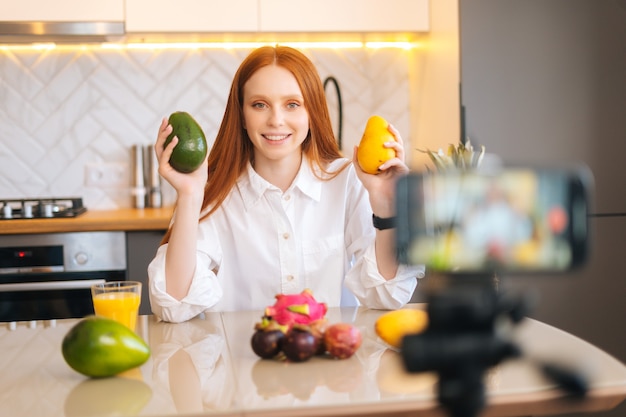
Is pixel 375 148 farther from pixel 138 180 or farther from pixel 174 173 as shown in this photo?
pixel 138 180

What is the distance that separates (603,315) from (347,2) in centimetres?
149

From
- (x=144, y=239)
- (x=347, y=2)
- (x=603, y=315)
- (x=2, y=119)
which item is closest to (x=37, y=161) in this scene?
(x=2, y=119)

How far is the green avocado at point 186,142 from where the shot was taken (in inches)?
57.6

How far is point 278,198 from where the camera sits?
1836mm

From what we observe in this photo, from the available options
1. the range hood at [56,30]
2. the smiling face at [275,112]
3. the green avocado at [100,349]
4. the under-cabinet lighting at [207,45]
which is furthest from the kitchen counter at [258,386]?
the under-cabinet lighting at [207,45]

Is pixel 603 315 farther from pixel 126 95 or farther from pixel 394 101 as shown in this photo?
pixel 126 95

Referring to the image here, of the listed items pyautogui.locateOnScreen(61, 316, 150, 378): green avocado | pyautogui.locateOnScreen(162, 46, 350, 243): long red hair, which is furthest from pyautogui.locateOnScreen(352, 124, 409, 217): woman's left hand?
pyautogui.locateOnScreen(61, 316, 150, 378): green avocado

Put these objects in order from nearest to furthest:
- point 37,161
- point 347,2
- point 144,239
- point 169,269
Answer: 1. point 169,269
2. point 144,239
3. point 347,2
4. point 37,161

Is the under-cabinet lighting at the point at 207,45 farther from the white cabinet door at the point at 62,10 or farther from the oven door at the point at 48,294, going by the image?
the oven door at the point at 48,294

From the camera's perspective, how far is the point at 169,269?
5.16 ft

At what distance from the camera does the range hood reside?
276cm

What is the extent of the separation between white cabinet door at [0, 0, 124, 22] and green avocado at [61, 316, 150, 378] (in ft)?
6.48

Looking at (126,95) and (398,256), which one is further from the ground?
(126,95)

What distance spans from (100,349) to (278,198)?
845mm
